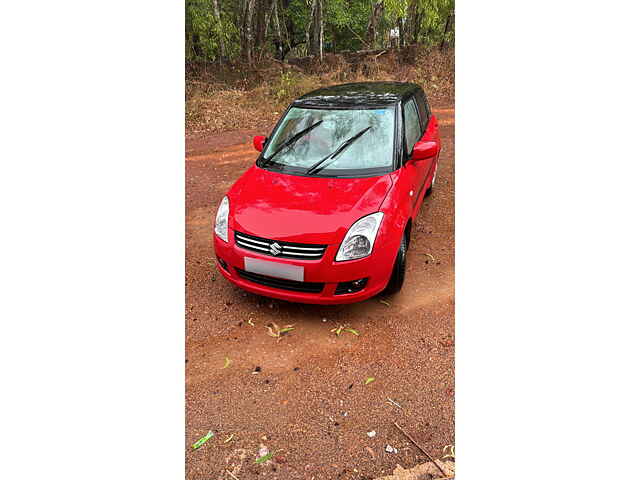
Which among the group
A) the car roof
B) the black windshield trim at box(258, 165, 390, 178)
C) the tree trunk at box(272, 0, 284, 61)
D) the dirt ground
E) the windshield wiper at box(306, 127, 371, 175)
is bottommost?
the dirt ground

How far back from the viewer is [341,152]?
2.81m

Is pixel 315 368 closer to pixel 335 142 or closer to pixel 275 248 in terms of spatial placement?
pixel 275 248

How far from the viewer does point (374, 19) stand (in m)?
2.84

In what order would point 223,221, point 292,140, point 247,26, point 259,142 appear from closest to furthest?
point 223,221 → point 247,26 → point 292,140 → point 259,142

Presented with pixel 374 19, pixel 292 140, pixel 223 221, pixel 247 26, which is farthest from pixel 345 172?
pixel 247 26

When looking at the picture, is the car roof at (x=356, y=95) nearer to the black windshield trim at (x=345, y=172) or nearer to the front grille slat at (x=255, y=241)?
the black windshield trim at (x=345, y=172)

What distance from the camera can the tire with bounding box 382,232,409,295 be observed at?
272 centimetres

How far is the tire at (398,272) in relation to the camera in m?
2.72

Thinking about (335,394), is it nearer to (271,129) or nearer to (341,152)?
(341,152)

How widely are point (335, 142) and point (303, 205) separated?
55cm

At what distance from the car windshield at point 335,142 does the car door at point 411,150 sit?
5.8 inches

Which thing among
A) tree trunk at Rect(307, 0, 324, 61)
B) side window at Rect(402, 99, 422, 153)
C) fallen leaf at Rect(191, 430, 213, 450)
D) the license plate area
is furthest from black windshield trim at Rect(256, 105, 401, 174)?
fallen leaf at Rect(191, 430, 213, 450)

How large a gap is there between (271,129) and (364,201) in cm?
100

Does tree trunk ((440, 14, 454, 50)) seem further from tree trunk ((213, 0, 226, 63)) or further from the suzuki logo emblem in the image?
the suzuki logo emblem
